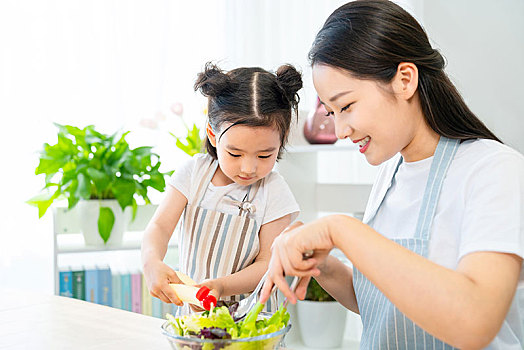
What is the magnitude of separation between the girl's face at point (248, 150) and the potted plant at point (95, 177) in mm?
1163

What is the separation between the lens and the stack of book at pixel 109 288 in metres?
2.59

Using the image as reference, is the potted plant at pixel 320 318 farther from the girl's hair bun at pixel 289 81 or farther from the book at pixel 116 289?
the girl's hair bun at pixel 289 81

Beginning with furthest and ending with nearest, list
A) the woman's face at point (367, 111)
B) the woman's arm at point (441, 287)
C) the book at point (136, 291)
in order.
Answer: the book at point (136, 291)
the woman's face at point (367, 111)
the woman's arm at point (441, 287)

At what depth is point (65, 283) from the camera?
2.59 metres

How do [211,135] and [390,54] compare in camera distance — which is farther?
[211,135]

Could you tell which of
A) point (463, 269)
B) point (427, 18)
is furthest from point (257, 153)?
point (427, 18)

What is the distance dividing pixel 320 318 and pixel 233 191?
1.38m

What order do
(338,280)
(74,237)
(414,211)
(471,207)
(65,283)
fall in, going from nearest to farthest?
(471,207) → (414,211) → (338,280) → (65,283) → (74,237)

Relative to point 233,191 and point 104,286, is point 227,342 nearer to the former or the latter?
point 233,191

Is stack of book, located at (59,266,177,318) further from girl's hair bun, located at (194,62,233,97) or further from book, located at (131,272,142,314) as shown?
girl's hair bun, located at (194,62,233,97)

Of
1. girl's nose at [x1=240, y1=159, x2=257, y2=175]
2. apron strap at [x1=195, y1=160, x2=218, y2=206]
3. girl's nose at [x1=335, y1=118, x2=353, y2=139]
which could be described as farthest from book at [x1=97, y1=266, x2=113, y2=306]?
girl's nose at [x1=335, y1=118, x2=353, y2=139]

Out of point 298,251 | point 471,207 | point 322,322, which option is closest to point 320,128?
Result: point 322,322

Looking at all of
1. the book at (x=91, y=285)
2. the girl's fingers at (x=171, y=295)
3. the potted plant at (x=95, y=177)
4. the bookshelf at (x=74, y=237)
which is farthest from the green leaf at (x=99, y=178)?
the girl's fingers at (x=171, y=295)

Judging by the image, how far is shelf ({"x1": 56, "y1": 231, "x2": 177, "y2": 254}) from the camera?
8.36 feet
